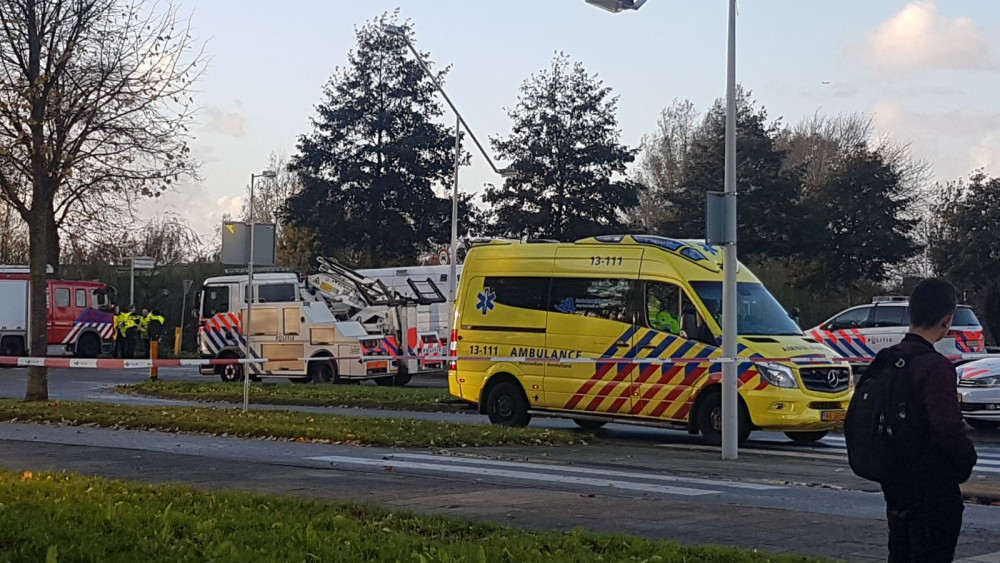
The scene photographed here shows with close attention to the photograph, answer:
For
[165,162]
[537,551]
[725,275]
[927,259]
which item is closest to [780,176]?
[927,259]

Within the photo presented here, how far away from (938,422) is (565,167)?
46378 mm

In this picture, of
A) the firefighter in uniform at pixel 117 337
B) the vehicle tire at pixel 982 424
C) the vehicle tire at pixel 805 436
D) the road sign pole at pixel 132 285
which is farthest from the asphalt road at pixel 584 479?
the road sign pole at pixel 132 285

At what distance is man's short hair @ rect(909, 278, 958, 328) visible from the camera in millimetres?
5539

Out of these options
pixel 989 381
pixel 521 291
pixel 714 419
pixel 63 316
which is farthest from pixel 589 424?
pixel 63 316

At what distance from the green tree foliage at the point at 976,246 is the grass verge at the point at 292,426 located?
33618 mm

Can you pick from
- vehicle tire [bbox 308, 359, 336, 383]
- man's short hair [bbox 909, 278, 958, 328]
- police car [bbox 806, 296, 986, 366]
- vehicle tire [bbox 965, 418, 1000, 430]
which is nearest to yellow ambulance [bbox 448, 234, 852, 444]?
vehicle tire [bbox 965, 418, 1000, 430]

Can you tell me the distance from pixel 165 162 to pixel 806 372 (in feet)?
38.5

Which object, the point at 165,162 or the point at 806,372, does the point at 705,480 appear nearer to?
the point at 806,372

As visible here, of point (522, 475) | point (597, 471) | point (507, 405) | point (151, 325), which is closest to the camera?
point (522, 475)

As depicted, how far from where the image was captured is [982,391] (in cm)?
1939

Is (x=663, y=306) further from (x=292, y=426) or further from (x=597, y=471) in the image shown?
(x=292, y=426)

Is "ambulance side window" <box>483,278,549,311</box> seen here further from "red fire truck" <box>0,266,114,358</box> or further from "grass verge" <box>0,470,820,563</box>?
"red fire truck" <box>0,266,114,358</box>

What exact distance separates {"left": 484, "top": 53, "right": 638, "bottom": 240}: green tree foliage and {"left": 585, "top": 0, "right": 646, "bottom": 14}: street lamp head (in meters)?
35.6

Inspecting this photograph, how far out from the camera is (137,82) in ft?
70.4
